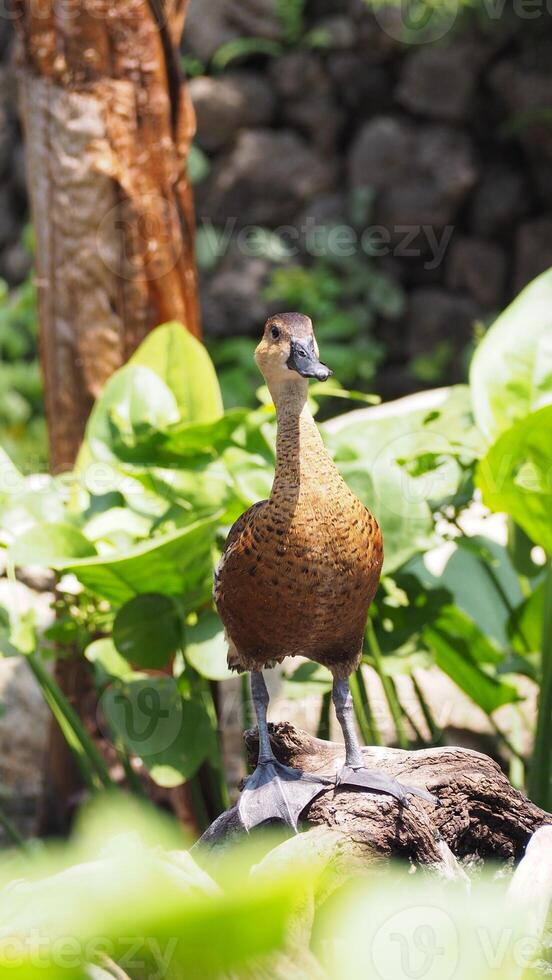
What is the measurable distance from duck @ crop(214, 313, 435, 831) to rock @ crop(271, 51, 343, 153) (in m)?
5.02

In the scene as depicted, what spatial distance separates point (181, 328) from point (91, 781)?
915 mm

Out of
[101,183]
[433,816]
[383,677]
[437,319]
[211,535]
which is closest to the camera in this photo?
[433,816]

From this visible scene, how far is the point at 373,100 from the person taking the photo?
5.65 m

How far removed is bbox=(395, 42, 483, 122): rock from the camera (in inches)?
209

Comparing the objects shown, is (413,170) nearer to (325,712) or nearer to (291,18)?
(291,18)

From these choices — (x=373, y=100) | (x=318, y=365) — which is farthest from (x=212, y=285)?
(x=318, y=365)

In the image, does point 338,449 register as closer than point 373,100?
Yes

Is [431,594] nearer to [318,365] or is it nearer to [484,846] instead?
[484,846]

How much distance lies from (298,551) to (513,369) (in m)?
0.83

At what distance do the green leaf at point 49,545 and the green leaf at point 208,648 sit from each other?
0.23 meters

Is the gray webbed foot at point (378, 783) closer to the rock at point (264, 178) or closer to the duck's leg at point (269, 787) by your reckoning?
the duck's leg at point (269, 787)

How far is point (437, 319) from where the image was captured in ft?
18.5

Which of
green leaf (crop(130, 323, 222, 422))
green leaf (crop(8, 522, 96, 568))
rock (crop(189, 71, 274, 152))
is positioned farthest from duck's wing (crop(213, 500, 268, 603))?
rock (crop(189, 71, 274, 152))

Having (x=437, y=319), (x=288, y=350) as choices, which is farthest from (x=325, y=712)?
(x=437, y=319)
